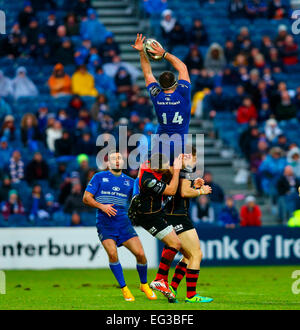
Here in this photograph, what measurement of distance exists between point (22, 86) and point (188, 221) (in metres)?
13.3

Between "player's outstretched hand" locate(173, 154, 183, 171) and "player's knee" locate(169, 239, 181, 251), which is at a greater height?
"player's outstretched hand" locate(173, 154, 183, 171)

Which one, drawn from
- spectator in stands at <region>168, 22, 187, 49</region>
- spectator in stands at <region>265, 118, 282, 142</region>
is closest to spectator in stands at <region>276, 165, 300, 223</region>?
spectator in stands at <region>265, 118, 282, 142</region>

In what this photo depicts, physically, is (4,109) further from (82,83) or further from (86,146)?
(86,146)

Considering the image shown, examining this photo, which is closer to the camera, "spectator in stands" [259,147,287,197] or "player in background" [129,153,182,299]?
"player in background" [129,153,182,299]

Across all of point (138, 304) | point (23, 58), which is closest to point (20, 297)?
point (138, 304)

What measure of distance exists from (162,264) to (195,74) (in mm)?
14428

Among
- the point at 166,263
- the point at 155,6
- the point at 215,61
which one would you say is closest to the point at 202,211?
the point at 215,61

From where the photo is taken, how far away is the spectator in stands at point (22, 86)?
26.0 meters

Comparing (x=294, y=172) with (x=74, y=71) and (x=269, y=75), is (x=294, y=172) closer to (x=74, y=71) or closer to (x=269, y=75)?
(x=269, y=75)

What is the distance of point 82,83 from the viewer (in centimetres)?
2644

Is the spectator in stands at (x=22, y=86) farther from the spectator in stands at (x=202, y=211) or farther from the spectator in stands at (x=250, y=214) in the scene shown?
the spectator in stands at (x=250, y=214)

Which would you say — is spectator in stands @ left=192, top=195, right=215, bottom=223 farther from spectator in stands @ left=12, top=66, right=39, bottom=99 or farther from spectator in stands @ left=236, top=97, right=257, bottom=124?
spectator in stands @ left=12, top=66, right=39, bottom=99

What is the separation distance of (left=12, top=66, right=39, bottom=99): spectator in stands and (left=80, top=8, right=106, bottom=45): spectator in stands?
3.17 m

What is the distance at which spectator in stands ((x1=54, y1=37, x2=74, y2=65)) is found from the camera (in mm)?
27297
